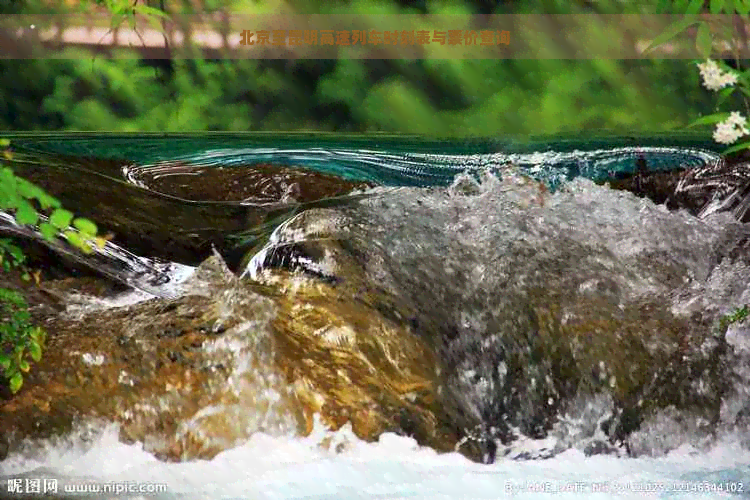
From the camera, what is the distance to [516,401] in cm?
222

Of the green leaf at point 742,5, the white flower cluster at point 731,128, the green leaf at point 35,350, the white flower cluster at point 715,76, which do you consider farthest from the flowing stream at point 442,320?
the green leaf at point 742,5

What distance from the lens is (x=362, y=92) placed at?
3018 millimetres

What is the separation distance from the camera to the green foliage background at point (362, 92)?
2.95 m

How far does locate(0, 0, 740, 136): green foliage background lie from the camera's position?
295 cm

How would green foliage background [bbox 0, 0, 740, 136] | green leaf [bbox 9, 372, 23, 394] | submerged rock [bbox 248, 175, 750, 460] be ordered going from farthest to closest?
green foliage background [bbox 0, 0, 740, 136]
submerged rock [bbox 248, 175, 750, 460]
green leaf [bbox 9, 372, 23, 394]

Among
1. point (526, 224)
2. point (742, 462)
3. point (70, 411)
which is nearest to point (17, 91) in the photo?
point (70, 411)

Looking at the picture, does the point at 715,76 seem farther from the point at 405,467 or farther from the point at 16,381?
the point at 16,381

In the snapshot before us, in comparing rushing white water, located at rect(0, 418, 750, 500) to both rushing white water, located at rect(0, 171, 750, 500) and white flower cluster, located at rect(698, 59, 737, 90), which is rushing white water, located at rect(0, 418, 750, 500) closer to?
rushing white water, located at rect(0, 171, 750, 500)

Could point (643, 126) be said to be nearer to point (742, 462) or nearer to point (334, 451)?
point (742, 462)

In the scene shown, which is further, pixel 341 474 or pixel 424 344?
pixel 424 344

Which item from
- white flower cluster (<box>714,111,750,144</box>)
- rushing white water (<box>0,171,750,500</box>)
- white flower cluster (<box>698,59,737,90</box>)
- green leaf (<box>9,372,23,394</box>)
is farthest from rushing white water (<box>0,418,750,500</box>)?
white flower cluster (<box>698,59,737,90</box>)

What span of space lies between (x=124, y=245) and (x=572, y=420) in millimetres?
1228

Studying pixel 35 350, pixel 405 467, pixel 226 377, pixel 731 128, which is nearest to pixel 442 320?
pixel 405 467

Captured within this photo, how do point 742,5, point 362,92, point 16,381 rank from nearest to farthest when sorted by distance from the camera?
point 16,381 → point 742,5 → point 362,92
